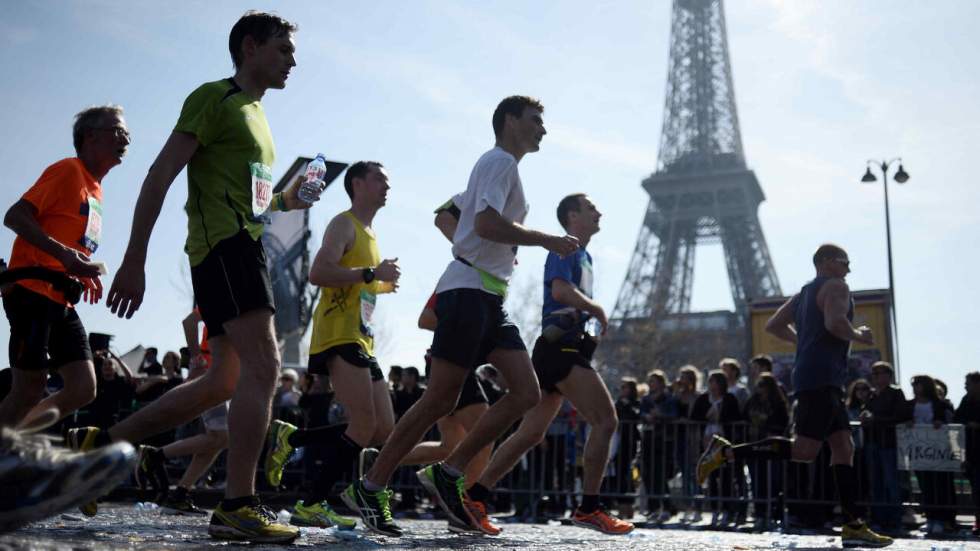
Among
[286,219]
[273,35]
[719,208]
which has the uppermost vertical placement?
[719,208]

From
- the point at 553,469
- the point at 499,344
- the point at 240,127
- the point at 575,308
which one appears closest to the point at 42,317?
the point at 240,127

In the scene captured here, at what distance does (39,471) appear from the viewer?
2.20 meters

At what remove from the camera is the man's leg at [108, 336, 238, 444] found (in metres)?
3.97

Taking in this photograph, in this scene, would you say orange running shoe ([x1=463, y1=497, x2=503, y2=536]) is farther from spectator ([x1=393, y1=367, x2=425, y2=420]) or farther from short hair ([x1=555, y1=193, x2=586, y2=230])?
spectator ([x1=393, y1=367, x2=425, y2=420])

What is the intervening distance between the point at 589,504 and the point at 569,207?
6.12ft

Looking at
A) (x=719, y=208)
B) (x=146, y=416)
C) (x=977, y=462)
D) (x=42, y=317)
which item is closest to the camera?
(x=146, y=416)

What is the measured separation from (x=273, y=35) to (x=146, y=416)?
1.56 meters

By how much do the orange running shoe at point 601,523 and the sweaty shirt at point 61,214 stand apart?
3.10 metres

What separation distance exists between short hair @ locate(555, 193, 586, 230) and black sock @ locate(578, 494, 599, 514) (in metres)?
1.70

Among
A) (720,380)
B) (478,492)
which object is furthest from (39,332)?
(720,380)

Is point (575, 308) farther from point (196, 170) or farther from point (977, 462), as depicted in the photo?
point (977, 462)

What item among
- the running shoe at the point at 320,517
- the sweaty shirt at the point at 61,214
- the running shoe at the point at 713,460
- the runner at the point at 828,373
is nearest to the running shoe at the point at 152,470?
the running shoe at the point at 320,517

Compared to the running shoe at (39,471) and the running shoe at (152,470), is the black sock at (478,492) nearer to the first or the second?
the running shoe at (152,470)

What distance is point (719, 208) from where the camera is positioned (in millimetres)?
61531
